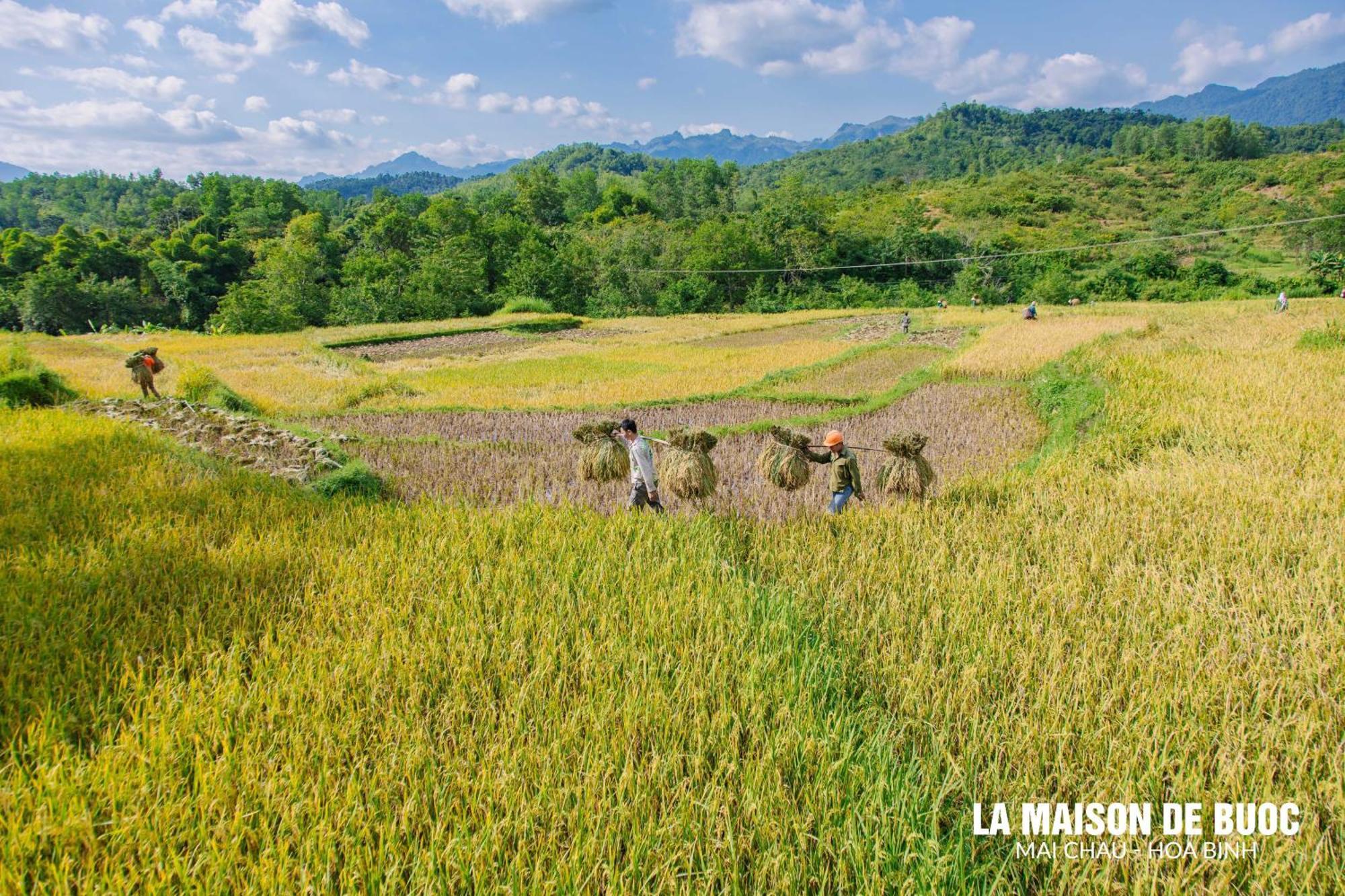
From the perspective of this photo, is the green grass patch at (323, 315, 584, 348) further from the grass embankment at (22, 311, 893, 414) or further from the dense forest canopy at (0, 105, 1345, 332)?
the dense forest canopy at (0, 105, 1345, 332)

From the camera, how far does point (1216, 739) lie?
8.02 feet

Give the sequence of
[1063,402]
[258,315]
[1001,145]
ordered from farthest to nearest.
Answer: [1001,145]
[258,315]
[1063,402]

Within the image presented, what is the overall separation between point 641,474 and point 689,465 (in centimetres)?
43

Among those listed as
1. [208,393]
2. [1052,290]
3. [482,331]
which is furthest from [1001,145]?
[208,393]

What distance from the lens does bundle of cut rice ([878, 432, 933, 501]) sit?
5.05 meters

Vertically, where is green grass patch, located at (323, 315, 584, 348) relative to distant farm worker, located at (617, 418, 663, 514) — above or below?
above

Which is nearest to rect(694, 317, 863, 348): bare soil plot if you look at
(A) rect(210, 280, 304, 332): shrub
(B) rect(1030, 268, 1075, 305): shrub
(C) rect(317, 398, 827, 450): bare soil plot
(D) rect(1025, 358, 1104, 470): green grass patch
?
(B) rect(1030, 268, 1075, 305): shrub

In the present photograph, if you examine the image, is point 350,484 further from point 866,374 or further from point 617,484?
point 866,374

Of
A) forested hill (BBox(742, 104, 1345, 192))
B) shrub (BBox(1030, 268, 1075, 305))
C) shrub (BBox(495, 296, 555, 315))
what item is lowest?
shrub (BBox(1030, 268, 1075, 305))

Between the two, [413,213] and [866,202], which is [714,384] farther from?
[413,213]

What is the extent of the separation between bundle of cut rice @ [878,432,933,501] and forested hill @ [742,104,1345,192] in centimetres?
7984

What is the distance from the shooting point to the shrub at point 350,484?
18.9ft

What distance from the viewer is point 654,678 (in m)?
2.75

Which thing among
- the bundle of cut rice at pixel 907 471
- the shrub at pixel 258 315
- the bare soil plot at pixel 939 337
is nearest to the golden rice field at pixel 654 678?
the bundle of cut rice at pixel 907 471
